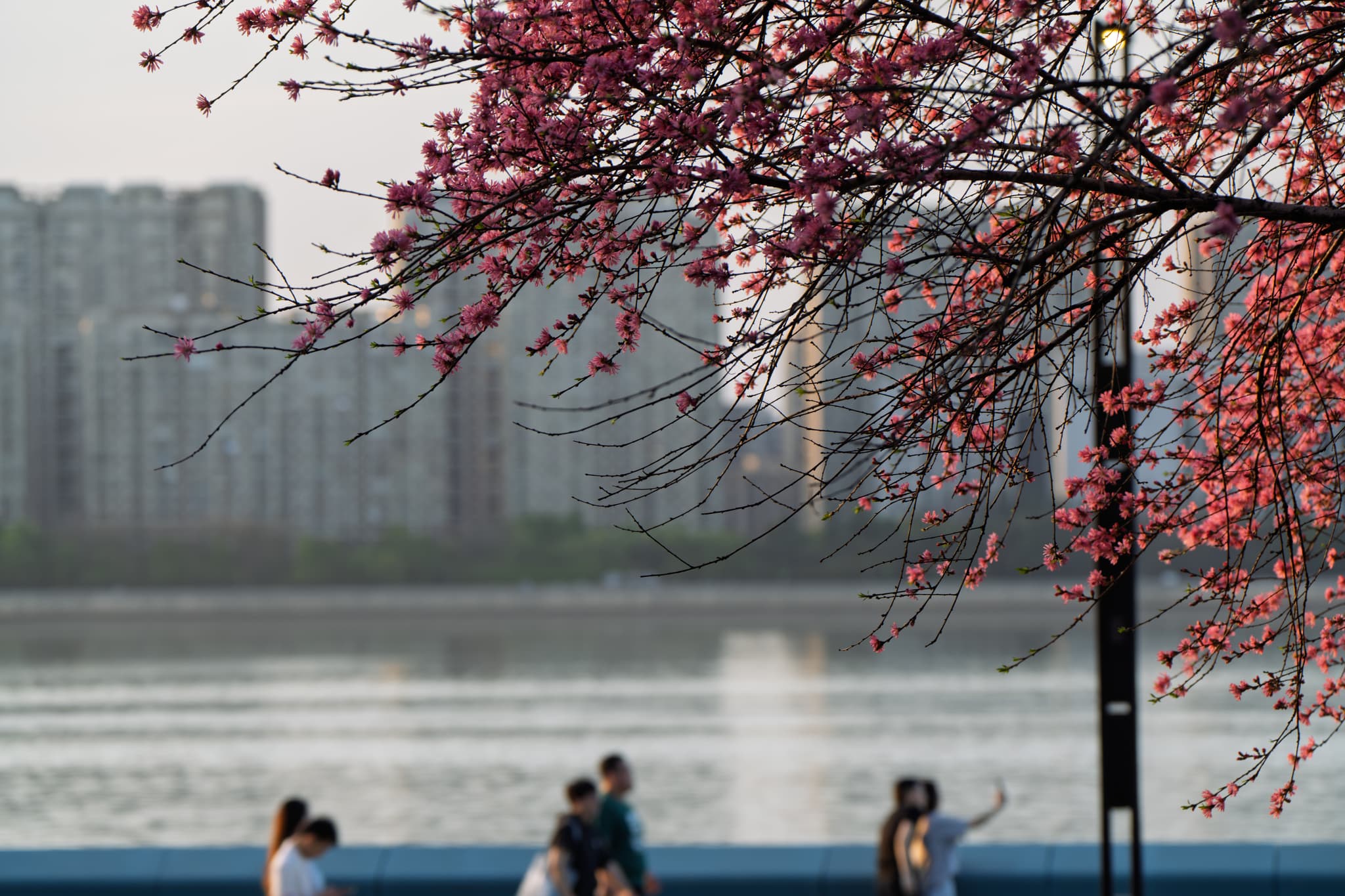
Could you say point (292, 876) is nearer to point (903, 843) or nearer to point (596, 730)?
point (903, 843)

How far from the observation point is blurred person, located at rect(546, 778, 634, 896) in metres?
8.00

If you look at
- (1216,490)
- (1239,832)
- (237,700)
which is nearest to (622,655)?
(237,700)

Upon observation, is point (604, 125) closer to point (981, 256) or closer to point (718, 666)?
point (981, 256)

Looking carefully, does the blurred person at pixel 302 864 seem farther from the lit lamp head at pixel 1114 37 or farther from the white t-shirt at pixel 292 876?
the lit lamp head at pixel 1114 37

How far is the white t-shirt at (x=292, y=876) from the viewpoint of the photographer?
7352 millimetres

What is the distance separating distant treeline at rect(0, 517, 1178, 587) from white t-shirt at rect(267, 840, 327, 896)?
2868 inches

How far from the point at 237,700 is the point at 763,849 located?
131 feet

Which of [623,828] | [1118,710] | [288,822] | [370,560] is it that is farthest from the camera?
[370,560]

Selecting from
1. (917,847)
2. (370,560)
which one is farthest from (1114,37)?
(370,560)

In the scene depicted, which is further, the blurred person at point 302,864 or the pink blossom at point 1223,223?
the blurred person at point 302,864

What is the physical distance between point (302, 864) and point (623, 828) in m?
1.92

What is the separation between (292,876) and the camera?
24.1 ft

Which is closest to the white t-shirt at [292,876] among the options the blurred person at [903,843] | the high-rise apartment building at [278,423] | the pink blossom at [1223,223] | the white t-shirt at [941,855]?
the blurred person at [903,843]

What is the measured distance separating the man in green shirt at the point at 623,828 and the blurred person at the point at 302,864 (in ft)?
5.27
